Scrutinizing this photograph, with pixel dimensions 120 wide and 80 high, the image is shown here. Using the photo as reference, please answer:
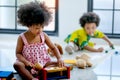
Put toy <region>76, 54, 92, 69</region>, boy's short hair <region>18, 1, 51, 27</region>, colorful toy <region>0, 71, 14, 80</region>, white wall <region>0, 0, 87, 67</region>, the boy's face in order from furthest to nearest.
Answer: white wall <region>0, 0, 87, 67</region>
the boy's face
toy <region>76, 54, 92, 69</region>
boy's short hair <region>18, 1, 51, 27</region>
colorful toy <region>0, 71, 14, 80</region>

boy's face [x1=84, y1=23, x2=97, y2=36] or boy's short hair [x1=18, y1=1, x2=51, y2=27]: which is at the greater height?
boy's short hair [x1=18, y1=1, x2=51, y2=27]

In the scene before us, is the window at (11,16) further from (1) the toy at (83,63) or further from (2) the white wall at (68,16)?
(1) the toy at (83,63)

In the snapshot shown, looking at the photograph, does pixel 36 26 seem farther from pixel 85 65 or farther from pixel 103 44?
pixel 103 44

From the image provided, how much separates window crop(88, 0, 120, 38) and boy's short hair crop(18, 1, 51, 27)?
50.4 inches

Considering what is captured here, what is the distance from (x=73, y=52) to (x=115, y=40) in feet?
1.97

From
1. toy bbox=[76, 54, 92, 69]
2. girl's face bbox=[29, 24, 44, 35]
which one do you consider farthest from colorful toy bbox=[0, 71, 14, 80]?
toy bbox=[76, 54, 92, 69]

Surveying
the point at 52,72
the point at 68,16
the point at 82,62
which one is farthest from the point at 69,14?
the point at 52,72

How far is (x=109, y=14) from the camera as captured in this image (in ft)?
10.1

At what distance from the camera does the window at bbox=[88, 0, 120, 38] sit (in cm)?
304

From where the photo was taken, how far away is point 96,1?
3.05 metres

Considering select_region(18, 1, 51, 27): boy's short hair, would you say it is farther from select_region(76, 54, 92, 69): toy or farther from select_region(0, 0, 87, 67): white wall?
select_region(0, 0, 87, 67): white wall

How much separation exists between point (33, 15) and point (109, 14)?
4.66ft

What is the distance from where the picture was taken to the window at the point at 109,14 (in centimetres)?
304

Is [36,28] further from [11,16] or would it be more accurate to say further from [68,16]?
[11,16]
